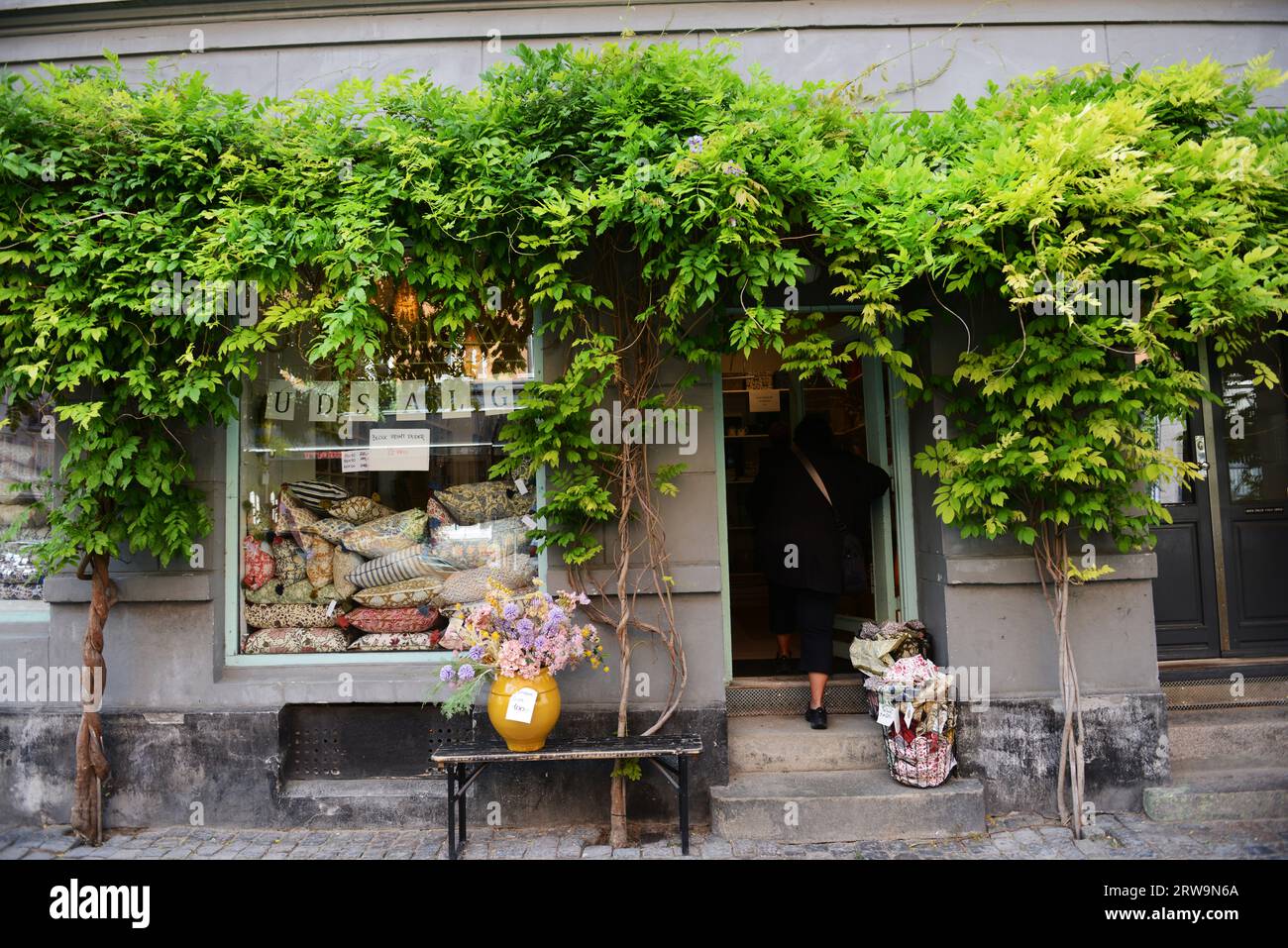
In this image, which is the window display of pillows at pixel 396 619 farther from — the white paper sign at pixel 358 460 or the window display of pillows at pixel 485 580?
the white paper sign at pixel 358 460

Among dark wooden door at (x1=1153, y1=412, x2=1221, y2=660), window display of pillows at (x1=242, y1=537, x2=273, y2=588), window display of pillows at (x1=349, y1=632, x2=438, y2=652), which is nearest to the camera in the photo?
window display of pillows at (x1=349, y1=632, x2=438, y2=652)

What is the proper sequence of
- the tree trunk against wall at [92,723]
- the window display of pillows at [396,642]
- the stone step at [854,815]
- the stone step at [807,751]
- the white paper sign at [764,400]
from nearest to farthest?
the stone step at [854,815]
the tree trunk against wall at [92,723]
the stone step at [807,751]
the window display of pillows at [396,642]
the white paper sign at [764,400]

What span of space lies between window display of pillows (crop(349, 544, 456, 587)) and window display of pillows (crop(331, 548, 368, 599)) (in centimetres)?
4

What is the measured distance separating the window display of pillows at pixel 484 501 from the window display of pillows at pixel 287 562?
1126mm

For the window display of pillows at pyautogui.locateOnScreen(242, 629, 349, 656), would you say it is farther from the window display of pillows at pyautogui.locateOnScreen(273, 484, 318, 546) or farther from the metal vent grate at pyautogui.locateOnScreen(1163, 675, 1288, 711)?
the metal vent grate at pyautogui.locateOnScreen(1163, 675, 1288, 711)

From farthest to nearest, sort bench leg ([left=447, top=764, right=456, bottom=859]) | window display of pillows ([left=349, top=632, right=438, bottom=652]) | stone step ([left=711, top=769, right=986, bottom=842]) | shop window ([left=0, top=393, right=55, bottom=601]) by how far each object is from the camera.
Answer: shop window ([left=0, top=393, right=55, bottom=601]) < window display of pillows ([left=349, top=632, right=438, bottom=652]) < stone step ([left=711, top=769, right=986, bottom=842]) < bench leg ([left=447, top=764, right=456, bottom=859])

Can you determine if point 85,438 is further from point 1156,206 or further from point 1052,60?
point 1052,60

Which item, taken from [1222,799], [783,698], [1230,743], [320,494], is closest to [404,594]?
[320,494]

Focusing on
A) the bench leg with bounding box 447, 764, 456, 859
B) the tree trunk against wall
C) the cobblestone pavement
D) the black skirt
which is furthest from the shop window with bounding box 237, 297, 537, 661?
the black skirt

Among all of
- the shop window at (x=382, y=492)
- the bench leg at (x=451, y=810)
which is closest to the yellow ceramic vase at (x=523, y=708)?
the bench leg at (x=451, y=810)

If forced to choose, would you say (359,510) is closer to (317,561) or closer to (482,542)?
(317,561)

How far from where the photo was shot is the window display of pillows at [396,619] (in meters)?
5.22

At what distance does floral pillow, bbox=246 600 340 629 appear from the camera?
5254mm

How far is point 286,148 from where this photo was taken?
4285 millimetres
